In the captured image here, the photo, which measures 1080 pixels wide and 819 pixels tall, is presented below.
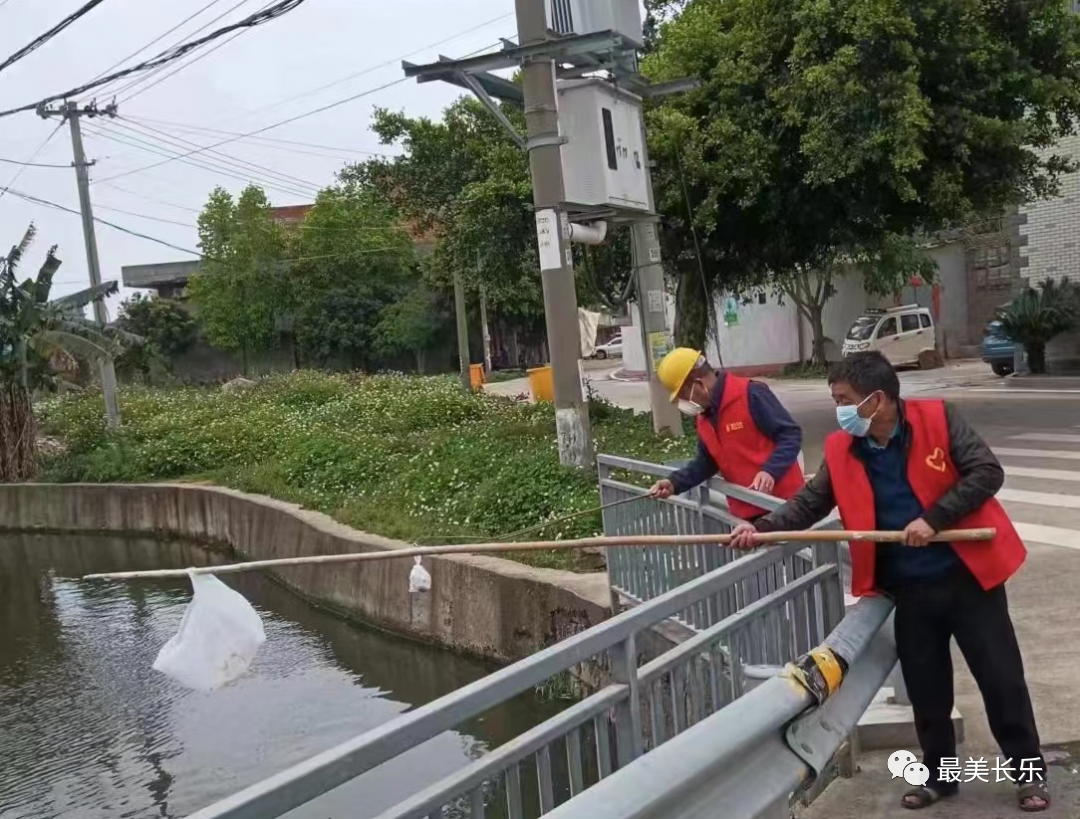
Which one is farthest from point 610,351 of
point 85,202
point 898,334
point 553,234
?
point 553,234

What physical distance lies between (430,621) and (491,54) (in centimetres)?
494

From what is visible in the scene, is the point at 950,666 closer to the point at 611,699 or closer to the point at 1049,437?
the point at 611,699

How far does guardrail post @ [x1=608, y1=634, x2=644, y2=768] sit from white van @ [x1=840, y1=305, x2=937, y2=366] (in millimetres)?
25964

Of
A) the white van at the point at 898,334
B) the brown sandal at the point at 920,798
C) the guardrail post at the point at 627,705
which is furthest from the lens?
the white van at the point at 898,334

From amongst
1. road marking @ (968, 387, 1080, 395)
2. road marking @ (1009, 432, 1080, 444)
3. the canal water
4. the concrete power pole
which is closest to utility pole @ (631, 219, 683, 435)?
the concrete power pole

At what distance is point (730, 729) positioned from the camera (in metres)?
2.65

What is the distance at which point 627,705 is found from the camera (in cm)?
285

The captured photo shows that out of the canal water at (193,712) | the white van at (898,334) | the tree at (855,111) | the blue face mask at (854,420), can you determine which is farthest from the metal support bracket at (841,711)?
the white van at (898,334)

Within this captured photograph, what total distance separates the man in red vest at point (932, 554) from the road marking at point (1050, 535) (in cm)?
397

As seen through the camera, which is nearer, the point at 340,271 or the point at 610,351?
the point at 340,271

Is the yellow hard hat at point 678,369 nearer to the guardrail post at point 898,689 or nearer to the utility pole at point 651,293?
the guardrail post at point 898,689

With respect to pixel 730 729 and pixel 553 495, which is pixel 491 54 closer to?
pixel 553 495

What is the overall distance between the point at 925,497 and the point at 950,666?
650 millimetres

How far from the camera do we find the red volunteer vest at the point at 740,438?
203 inches
